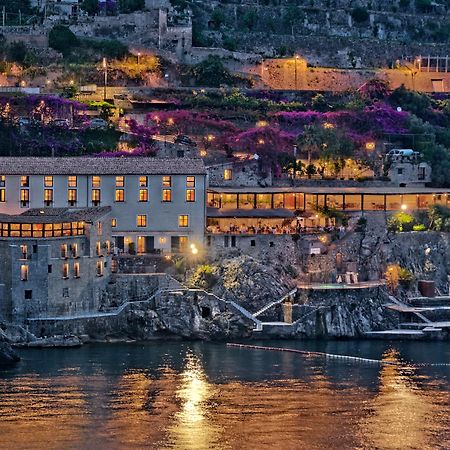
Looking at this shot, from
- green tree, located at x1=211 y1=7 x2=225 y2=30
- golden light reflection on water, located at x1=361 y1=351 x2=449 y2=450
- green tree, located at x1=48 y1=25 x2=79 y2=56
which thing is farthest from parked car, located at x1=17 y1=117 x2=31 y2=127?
golden light reflection on water, located at x1=361 y1=351 x2=449 y2=450

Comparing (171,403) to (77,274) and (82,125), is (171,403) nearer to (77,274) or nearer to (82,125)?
(77,274)

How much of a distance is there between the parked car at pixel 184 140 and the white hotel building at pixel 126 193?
1354 cm

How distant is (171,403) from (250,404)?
3232 millimetres

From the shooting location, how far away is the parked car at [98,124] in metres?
118

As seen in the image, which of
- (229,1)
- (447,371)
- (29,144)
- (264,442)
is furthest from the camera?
(229,1)

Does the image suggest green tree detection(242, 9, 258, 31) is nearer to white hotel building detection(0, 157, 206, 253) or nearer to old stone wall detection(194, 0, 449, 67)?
old stone wall detection(194, 0, 449, 67)

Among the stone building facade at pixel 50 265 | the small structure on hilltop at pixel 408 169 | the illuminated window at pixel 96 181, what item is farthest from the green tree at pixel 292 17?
the stone building facade at pixel 50 265

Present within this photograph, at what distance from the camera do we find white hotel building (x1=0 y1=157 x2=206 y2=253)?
102 meters

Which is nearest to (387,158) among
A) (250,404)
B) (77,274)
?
(77,274)

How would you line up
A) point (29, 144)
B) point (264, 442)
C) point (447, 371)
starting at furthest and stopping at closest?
1. point (29, 144)
2. point (447, 371)
3. point (264, 442)

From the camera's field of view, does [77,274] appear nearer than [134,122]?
Yes

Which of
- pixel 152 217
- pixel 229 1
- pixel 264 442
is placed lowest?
pixel 264 442

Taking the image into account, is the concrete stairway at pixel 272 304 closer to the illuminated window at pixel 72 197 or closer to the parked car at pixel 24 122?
the illuminated window at pixel 72 197

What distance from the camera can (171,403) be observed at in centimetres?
8081
